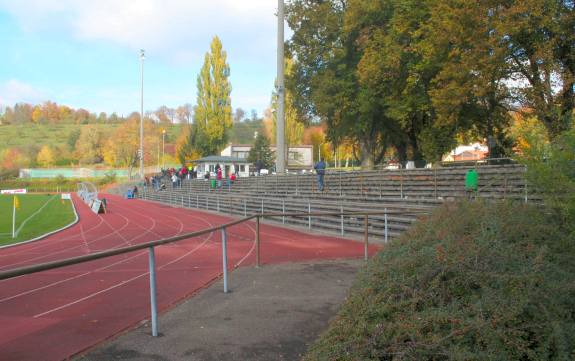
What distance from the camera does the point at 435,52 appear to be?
2392cm

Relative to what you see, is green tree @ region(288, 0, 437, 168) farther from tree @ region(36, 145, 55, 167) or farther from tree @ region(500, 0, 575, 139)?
tree @ region(36, 145, 55, 167)

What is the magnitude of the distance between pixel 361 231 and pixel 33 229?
48.3 ft

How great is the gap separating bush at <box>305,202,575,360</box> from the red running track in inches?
123

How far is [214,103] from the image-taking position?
2790 inches

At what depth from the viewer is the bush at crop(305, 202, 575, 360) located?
3.30m

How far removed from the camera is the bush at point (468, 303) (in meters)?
3.30

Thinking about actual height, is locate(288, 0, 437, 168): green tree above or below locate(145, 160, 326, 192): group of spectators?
above

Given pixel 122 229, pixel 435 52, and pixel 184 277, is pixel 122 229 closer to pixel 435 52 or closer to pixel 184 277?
pixel 184 277

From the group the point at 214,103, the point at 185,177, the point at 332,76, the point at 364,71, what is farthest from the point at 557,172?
the point at 214,103

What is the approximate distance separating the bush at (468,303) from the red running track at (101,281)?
312 cm

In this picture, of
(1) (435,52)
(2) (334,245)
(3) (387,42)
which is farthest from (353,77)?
(2) (334,245)

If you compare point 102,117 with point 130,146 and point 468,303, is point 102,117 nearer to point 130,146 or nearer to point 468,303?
point 130,146

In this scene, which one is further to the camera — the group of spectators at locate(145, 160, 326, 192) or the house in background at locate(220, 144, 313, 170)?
the house in background at locate(220, 144, 313, 170)

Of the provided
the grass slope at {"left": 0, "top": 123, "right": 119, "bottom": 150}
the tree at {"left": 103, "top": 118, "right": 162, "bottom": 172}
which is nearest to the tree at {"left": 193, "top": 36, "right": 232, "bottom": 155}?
the tree at {"left": 103, "top": 118, "right": 162, "bottom": 172}
